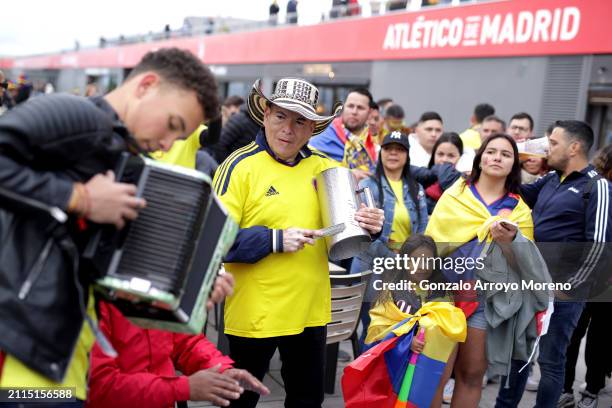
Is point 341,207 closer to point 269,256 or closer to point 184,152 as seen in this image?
point 269,256

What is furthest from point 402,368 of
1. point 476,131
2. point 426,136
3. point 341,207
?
point 476,131

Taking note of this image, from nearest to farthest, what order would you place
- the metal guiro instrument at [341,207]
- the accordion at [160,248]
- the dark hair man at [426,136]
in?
the accordion at [160,248] → the metal guiro instrument at [341,207] → the dark hair man at [426,136]

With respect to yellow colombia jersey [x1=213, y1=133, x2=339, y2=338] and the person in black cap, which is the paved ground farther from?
yellow colombia jersey [x1=213, y1=133, x2=339, y2=338]

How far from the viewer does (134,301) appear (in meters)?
1.79

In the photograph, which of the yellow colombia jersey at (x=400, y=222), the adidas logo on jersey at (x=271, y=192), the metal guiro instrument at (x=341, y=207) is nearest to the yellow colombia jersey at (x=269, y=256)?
the adidas logo on jersey at (x=271, y=192)

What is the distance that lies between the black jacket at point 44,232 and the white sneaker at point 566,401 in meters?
4.33

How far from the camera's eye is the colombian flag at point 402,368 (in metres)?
3.51

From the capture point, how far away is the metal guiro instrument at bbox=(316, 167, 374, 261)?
299 centimetres

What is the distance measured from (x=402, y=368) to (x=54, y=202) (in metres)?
2.44

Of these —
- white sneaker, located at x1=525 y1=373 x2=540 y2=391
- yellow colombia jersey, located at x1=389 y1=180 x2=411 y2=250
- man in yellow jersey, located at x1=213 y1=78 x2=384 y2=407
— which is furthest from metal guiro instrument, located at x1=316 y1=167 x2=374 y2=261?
white sneaker, located at x1=525 y1=373 x2=540 y2=391

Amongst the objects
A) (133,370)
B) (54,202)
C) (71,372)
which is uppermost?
(54,202)

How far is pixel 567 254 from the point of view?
4238 millimetres

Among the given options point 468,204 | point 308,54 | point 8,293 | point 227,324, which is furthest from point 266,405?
point 308,54

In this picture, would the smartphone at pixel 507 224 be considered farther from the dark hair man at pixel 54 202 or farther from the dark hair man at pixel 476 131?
the dark hair man at pixel 476 131
